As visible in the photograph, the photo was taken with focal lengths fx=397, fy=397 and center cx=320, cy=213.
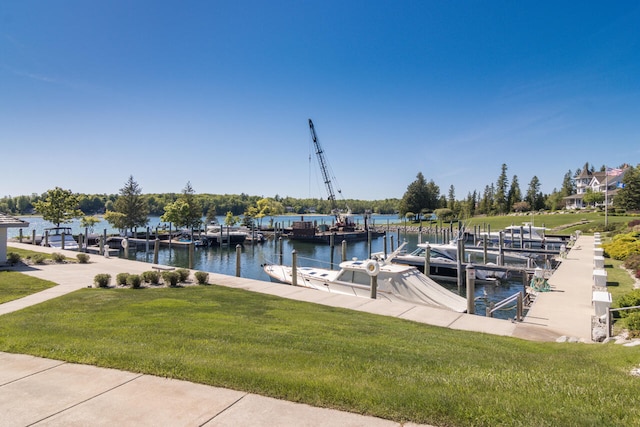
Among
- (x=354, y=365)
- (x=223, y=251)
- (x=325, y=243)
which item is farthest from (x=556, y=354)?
(x=325, y=243)

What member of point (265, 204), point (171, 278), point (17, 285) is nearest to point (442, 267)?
point (171, 278)

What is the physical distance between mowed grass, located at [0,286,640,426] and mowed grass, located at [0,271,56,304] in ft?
8.81

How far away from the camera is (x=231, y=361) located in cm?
631

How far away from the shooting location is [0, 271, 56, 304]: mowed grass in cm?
1295

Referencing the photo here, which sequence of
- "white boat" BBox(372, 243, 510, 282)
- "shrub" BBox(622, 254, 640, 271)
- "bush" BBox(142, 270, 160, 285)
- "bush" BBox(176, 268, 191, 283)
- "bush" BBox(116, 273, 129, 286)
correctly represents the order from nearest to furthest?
"bush" BBox(116, 273, 129, 286), "bush" BBox(142, 270, 160, 285), "bush" BBox(176, 268, 191, 283), "shrub" BBox(622, 254, 640, 271), "white boat" BBox(372, 243, 510, 282)

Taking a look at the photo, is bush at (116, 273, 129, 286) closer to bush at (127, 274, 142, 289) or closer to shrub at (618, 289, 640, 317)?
bush at (127, 274, 142, 289)

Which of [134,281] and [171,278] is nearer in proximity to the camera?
[134,281]

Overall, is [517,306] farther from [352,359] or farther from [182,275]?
[182,275]

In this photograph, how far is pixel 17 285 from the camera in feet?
48.3

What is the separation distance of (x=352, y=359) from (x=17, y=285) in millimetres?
14272

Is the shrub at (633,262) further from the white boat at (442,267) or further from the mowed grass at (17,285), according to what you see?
the mowed grass at (17,285)

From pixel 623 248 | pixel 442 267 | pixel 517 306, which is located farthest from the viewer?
pixel 442 267

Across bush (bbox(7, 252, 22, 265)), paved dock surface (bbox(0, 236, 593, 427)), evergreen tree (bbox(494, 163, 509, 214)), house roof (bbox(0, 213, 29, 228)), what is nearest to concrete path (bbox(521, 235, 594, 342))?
paved dock surface (bbox(0, 236, 593, 427))

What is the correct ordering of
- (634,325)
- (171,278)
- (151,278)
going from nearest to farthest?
(634,325)
(171,278)
(151,278)
